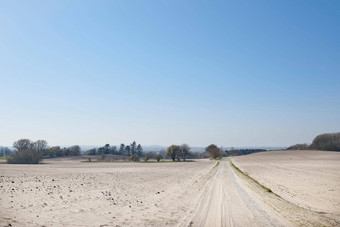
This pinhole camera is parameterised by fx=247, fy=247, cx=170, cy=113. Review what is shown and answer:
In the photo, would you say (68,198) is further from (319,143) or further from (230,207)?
(319,143)

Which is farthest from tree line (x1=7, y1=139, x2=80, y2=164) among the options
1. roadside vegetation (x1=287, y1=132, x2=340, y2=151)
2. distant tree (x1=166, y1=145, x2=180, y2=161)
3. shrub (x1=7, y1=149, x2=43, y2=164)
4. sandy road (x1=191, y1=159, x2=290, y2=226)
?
roadside vegetation (x1=287, y1=132, x2=340, y2=151)

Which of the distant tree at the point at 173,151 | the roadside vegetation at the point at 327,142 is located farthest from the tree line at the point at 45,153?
the roadside vegetation at the point at 327,142

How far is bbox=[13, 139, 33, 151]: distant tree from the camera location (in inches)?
4722

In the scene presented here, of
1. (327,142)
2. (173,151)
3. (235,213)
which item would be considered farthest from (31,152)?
(327,142)

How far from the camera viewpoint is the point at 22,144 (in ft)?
402

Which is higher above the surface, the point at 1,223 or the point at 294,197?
the point at 1,223

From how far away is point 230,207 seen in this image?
Result: 15.2m

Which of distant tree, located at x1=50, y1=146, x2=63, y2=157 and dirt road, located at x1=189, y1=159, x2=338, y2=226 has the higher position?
distant tree, located at x1=50, y1=146, x2=63, y2=157

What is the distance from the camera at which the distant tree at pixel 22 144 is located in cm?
11994

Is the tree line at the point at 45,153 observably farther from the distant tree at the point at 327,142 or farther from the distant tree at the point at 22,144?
the distant tree at the point at 327,142

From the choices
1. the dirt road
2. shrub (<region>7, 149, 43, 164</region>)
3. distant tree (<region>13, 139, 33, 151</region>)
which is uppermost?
distant tree (<region>13, 139, 33, 151</region>)

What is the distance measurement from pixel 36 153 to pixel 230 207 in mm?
100975

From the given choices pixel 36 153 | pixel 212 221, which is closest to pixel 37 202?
pixel 212 221

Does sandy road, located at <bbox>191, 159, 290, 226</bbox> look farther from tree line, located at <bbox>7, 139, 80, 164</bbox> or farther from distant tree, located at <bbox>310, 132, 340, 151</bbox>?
distant tree, located at <bbox>310, 132, 340, 151</bbox>
